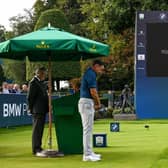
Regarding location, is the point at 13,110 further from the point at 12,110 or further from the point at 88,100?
the point at 88,100

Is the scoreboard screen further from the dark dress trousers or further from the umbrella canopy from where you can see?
the umbrella canopy

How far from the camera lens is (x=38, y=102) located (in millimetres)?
13094

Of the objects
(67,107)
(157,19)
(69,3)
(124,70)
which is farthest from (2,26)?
(67,107)

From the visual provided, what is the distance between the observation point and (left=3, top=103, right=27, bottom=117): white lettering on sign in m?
23.0

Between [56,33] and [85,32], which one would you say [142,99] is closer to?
[56,33]

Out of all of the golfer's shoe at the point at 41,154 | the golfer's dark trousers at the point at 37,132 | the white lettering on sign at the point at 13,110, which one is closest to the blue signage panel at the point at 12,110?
the white lettering on sign at the point at 13,110

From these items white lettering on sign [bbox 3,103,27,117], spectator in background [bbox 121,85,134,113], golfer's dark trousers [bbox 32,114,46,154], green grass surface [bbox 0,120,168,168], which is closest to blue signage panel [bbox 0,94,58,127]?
white lettering on sign [bbox 3,103,27,117]

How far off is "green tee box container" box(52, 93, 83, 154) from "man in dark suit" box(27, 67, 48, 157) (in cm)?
26

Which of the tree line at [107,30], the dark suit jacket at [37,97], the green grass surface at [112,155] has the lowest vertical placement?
the green grass surface at [112,155]

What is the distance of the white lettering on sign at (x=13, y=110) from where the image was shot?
75.6 feet

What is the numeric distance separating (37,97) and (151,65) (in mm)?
17785

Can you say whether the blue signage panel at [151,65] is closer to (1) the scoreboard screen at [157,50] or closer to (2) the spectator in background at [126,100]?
(1) the scoreboard screen at [157,50]

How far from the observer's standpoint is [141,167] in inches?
428

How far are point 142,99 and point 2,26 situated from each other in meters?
63.1
